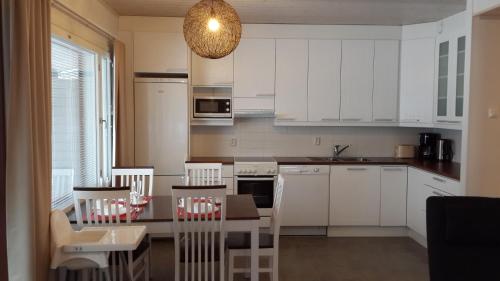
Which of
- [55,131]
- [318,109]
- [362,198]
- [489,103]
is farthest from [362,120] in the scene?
[55,131]

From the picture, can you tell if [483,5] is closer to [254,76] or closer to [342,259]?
[254,76]

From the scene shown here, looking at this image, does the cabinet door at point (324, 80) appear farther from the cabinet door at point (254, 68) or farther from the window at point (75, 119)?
the window at point (75, 119)

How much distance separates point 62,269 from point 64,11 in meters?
1.88

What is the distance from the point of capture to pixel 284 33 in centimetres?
496

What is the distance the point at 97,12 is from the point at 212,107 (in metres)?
1.65

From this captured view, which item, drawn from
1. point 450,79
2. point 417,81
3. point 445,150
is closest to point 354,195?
point 445,150

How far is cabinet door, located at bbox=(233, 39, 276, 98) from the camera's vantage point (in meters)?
4.95

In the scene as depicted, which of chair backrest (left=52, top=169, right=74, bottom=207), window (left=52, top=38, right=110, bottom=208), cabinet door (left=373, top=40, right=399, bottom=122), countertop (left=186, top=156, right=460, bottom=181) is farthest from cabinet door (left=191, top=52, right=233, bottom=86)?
chair backrest (left=52, top=169, right=74, bottom=207)

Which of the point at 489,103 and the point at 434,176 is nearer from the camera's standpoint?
the point at 489,103

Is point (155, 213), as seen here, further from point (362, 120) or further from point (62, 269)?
point (362, 120)

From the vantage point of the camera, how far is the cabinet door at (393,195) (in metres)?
4.86

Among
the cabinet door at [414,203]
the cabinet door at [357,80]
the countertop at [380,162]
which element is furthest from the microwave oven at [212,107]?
the cabinet door at [414,203]

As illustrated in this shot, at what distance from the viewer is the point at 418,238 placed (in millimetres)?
4758

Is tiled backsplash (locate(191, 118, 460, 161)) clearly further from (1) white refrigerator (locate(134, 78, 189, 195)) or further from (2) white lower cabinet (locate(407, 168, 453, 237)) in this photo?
(2) white lower cabinet (locate(407, 168, 453, 237))
